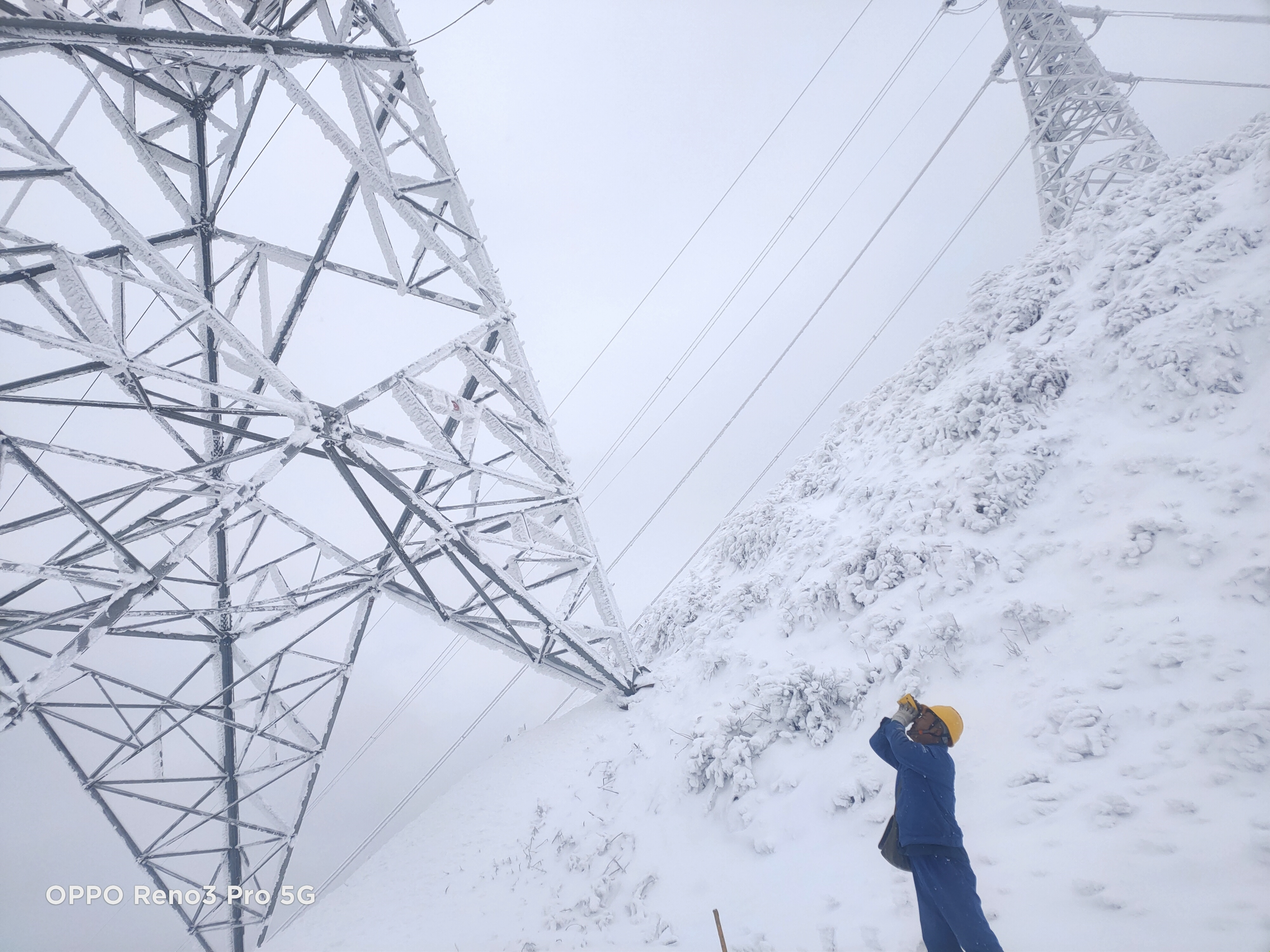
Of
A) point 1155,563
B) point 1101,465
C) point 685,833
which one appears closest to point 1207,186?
point 1101,465

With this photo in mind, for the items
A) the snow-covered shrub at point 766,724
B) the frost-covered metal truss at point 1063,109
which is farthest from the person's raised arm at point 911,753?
the frost-covered metal truss at point 1063,109

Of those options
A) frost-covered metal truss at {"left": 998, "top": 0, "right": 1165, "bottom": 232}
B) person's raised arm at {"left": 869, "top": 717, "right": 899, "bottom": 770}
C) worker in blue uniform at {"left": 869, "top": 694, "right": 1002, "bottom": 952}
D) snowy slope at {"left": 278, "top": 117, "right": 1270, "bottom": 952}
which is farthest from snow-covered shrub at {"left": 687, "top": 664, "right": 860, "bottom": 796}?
frost-covered metal truss at {"left": 998, "top": 0, "right": 1165, "bottom": 232}

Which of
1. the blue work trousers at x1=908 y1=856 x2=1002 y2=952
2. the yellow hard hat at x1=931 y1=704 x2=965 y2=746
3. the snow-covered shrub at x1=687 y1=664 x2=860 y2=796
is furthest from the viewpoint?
the snow-covered shrub at x1=687 y1=664 x2=860 y2=796

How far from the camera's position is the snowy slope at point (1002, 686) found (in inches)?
139

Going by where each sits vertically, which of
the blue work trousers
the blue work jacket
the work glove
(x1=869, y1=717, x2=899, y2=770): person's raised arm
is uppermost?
the work glove

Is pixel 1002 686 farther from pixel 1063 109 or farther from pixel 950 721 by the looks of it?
pixel 1063 109

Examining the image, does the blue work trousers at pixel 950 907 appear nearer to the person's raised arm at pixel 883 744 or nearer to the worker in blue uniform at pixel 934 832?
the worker in blue uniform at pixel 934 832

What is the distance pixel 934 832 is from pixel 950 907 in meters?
0.34

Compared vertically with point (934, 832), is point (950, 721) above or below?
above

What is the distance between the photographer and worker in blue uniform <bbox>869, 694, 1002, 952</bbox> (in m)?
2.89

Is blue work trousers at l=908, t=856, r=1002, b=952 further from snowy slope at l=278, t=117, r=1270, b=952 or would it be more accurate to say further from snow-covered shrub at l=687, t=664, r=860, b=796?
snow-covered shrub at l=687, t=664, r=860, b=796

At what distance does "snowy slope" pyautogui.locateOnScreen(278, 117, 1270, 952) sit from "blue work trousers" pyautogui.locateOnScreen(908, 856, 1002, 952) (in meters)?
0.57

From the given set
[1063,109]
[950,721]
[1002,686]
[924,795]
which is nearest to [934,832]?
[924,795]

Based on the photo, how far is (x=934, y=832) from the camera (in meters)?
3.10
